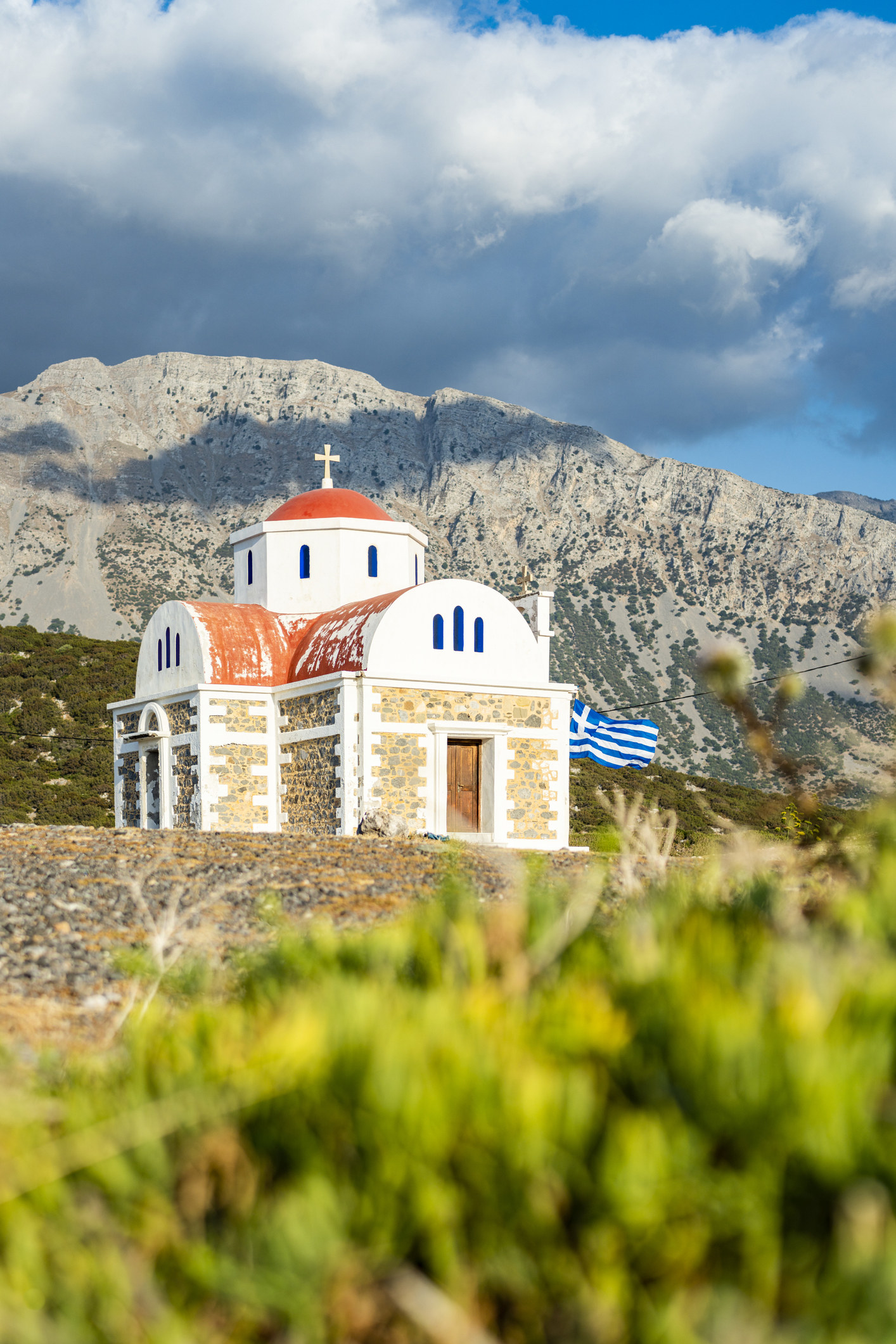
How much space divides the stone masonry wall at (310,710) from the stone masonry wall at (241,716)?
35 cm

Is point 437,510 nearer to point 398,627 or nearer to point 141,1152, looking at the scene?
point 398,627

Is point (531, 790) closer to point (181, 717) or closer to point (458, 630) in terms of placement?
point (458, 630)

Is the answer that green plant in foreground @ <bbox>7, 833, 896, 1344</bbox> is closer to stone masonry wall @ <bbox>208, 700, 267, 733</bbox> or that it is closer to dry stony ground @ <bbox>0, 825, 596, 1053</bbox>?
dry stony ground @ <bbox>0, 825, 596, 1053</bbox>

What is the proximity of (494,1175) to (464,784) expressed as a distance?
1630cm

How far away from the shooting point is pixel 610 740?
64.4ft

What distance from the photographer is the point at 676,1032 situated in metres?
2.50

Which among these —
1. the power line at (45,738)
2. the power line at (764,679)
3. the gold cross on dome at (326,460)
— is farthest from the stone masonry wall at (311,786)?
the power line at (45,738)

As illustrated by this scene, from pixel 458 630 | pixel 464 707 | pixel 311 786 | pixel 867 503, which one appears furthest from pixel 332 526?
pixel 867 503

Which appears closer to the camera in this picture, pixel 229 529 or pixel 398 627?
pixel 398 627

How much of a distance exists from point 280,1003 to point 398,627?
1498 centimetres

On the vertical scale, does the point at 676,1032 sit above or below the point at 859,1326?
above

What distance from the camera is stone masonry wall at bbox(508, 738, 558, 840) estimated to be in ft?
61.6

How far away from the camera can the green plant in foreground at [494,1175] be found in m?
2.12

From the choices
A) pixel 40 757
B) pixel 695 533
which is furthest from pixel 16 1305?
pixel 695 533
